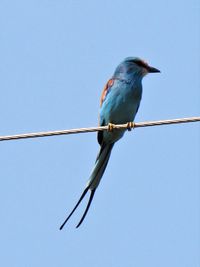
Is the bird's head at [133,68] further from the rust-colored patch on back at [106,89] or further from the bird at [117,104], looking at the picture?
the rust-colored patch on back at [106,89]

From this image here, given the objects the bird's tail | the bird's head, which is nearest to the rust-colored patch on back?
the bird's head

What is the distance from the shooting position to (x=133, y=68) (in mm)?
7246

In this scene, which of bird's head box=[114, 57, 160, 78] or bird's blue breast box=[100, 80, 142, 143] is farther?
bird's head box=[114, 57, 160, 78]

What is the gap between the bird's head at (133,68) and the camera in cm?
721

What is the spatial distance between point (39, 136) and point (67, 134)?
0.18 metres

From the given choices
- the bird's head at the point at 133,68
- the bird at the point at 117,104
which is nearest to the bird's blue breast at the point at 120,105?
the bird at the point at 117,104

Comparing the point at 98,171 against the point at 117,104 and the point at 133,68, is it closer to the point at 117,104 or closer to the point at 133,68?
the point at 117,104

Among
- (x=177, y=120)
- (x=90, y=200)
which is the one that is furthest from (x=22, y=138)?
(x=90, y=200)

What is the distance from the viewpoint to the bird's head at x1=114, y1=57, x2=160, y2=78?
7207mm

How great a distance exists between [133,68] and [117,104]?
505 millimetres

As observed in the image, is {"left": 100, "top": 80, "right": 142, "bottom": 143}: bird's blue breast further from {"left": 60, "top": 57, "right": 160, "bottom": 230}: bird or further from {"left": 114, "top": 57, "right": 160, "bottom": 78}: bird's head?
{"left": 114, "top": 57, "right": 160, "bottom": 78}: bird's head

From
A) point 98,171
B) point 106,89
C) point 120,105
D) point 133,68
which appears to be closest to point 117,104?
point 120,105

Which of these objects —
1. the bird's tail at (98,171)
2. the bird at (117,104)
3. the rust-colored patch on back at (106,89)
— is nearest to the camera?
the bird's tail at (98,171)

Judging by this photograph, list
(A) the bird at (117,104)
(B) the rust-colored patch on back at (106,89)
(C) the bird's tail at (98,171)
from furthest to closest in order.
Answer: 1. (B) the rust-colored patch on back at (106,89)
2. (A) the bird at (117,104)
3. (C) the bird's tail at (98,171)
